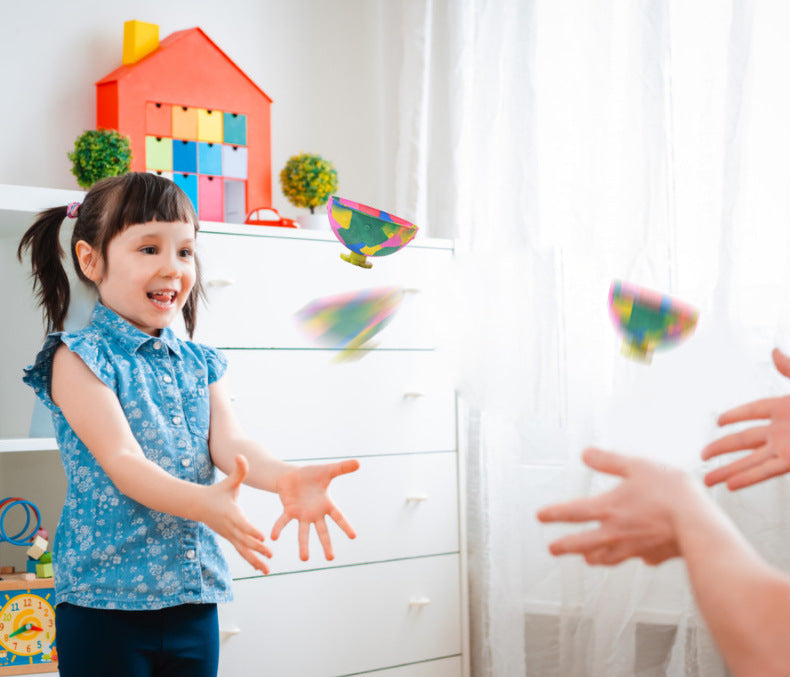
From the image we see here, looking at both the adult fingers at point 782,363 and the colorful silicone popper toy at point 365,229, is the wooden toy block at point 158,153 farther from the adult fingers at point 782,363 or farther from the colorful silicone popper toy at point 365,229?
the adult fingers at point 782,363

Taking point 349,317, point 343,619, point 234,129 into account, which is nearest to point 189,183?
point 234,129

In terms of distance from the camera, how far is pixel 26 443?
141 cm

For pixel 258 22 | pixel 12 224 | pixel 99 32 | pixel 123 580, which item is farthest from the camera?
pixel 258 22

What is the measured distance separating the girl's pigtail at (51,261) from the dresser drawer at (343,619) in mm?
595

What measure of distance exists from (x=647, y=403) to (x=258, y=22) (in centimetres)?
131

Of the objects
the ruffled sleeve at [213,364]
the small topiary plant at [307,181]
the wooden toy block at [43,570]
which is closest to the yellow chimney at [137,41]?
the small topiary plant at [307,181]

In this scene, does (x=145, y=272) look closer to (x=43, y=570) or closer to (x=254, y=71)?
(x=43, y=570)

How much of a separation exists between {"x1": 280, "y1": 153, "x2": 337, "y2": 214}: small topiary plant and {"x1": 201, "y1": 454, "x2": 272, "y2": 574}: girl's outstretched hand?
1086mm

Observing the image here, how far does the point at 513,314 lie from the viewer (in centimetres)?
178

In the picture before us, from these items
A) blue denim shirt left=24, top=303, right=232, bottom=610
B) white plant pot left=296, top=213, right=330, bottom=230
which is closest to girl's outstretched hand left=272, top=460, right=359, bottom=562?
blue denim shirt left=24, top=303, right=232, bottom=610

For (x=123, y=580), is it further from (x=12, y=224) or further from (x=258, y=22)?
(x=258, y=22)

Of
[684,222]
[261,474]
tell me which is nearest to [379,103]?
[684,222]

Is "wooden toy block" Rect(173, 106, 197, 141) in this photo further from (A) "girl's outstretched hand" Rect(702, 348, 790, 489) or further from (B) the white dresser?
(A) "girl's outstretched hand" Rect(702, 348, 790, 489)

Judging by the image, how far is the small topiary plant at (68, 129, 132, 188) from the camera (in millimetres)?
1558
